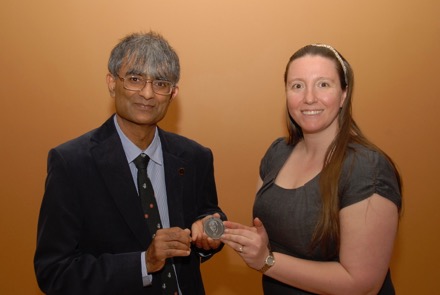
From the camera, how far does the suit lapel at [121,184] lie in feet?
6.81

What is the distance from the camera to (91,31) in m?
Result: 3.17

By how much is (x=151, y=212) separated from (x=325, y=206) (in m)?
0.83

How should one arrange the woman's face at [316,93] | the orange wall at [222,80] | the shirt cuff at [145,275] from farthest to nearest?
the orange wall at [222,80], the woman's face at [316,93], the shirt cuff at [145,275]

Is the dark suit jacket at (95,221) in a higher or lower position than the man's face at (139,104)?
lower

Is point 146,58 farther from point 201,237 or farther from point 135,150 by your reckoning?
point 201,237

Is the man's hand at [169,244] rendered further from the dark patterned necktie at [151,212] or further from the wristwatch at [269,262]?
the wristwatch at [269,262]

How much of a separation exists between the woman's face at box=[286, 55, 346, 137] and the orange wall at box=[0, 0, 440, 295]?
3.70 ft

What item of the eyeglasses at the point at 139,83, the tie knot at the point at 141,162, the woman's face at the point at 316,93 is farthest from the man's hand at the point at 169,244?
the woman's face at the point at 316,93

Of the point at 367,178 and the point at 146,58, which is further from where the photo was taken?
the point at 146,58

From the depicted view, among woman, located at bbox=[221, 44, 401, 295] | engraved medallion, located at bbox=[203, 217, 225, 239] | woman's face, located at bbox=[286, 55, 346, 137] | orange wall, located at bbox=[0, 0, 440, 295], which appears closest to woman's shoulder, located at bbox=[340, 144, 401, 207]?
woman, located at bbox=[221, 44, 401, 295]

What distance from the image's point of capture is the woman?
6.30 feet

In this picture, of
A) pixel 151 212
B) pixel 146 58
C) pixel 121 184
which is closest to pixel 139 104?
pixel 146 58

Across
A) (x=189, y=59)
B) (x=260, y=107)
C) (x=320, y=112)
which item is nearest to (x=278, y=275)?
(x=320, y=112)

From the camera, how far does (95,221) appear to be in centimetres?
204
